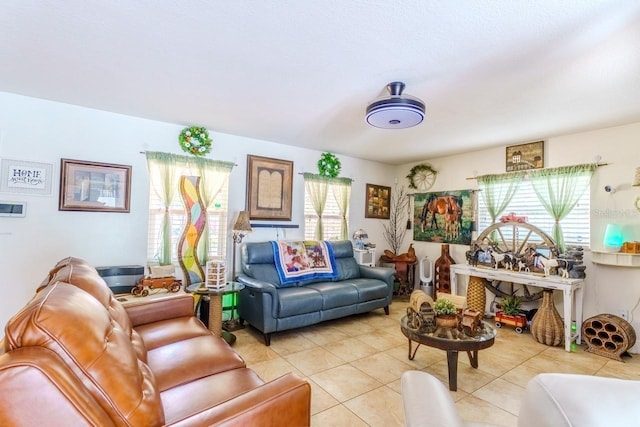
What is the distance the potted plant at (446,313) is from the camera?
239cm

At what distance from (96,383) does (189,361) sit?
2.67 feet

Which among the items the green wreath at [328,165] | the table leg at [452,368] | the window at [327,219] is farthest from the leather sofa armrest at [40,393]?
the green wreath at [328,165]

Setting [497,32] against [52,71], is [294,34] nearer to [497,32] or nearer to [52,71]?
[497,32]

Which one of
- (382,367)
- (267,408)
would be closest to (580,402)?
(267,408)

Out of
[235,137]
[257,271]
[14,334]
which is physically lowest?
[257,271]

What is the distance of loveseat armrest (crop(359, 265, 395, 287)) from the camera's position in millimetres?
4137

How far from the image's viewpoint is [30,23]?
5.61 ft

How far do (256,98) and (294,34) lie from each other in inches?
40.5

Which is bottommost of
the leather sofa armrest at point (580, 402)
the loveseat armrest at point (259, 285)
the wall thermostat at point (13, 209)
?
the loveseat armrest at point (259, 285)

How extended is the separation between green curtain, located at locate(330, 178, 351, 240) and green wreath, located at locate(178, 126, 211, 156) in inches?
78.2

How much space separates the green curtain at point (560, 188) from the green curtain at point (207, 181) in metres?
3.92

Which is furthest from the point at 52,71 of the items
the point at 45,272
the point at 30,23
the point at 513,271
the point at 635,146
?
the point at 635,146

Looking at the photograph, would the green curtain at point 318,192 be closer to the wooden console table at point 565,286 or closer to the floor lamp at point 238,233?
A: the floor lamp at point 238,233

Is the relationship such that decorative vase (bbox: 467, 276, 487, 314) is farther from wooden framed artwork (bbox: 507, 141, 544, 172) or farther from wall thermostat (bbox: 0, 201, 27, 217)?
wall thermostat (bbox: 0, 201, 27, 217)
